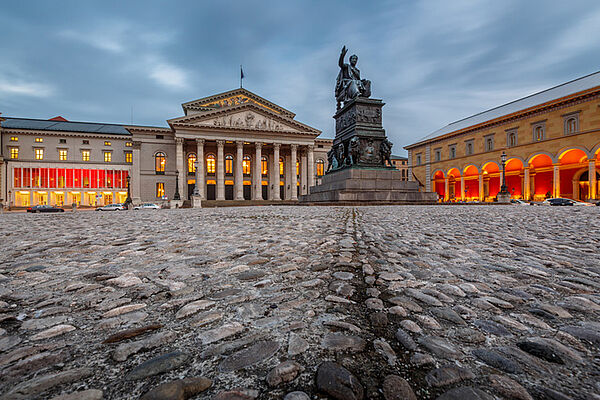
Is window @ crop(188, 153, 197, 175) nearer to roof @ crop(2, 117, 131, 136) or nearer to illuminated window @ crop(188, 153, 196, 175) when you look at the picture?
illuminated window @ crop(188, 153, 196, 175)

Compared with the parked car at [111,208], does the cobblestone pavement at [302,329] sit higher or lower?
higher

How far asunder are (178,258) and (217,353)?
6.18ft

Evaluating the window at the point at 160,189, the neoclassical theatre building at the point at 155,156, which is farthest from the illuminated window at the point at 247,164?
the window at the point at 160,189

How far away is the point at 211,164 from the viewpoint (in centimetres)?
4400

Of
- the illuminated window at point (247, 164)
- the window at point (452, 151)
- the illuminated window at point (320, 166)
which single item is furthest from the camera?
the illuminated window at point (320, 166)

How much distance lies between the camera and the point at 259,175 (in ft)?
137

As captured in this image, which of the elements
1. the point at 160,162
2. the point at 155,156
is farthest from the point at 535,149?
the point at 155,156

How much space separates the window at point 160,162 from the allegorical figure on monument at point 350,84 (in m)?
33.7

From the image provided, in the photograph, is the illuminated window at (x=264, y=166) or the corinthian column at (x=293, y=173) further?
the illuminated window at (x=264, y=166)

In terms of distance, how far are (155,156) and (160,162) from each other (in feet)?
3.63

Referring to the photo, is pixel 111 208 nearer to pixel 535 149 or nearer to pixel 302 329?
pixel 302 329

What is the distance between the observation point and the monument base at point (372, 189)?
46.5ft

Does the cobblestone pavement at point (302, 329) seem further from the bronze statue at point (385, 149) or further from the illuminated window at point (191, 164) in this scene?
the illuminated window at point (191, 164)

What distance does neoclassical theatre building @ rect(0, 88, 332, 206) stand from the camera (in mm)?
39594
